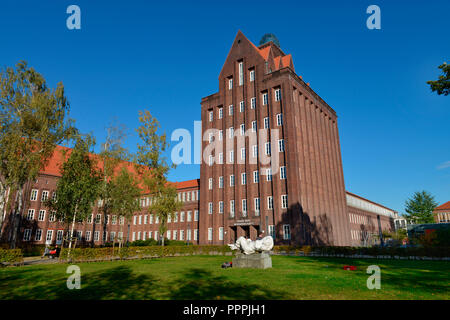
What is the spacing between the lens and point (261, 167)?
1679 inches

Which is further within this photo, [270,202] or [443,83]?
[270,202]

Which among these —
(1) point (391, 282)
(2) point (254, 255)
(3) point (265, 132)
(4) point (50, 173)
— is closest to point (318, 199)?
(3) point (265, 132)

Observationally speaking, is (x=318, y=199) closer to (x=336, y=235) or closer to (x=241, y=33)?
(x=336, y=235)

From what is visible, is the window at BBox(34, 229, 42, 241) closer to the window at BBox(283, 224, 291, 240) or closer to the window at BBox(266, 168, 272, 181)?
the window at BBox(266, 168, 272, 181)

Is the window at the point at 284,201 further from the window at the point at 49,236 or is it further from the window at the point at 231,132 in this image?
the window at the point at 49,236

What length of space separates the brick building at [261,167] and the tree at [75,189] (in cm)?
874

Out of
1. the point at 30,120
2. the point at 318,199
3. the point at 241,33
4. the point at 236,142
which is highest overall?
the point at 241,33

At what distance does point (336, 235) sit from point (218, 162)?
2407 cm

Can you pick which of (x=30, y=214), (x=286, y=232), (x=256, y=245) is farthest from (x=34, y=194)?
(x=256, y=245)

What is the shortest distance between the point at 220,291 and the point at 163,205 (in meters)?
27.7

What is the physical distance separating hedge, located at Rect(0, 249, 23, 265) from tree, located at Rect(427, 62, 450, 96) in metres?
33.0

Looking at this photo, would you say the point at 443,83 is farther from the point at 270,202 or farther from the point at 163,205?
the point at 163,205

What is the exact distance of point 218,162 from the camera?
48.5 metres

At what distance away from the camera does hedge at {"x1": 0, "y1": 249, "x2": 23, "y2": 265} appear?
2164 cm
